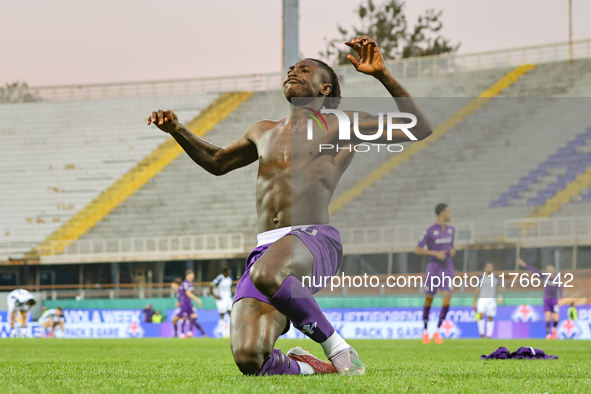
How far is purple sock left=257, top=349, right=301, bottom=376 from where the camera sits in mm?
4809

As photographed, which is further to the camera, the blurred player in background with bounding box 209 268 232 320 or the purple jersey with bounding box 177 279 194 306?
the blurred player in background with bounding box 209 268 232 320

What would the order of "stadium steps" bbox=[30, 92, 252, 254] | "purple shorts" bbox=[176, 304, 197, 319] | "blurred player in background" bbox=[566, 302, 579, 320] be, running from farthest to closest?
1. "stadium steps" bbox=[30, 92, 252, 254]
2. "purple shorts" bbox=[176, 304, 197, 319]
3. "blurred player in background" bbox=[566, 302, 579, 320]

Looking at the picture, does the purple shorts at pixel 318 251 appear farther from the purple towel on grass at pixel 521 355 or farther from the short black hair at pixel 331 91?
the purple towel on grass at pixel 521 355

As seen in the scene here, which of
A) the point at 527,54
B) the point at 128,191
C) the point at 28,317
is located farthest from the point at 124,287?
the point at 527,54

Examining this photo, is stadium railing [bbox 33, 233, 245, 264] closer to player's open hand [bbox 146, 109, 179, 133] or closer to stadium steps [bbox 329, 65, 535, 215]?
stadium steps [bbox 329, 65, 535, 215]

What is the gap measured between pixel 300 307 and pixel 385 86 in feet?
4.55

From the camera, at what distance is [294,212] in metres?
4.94

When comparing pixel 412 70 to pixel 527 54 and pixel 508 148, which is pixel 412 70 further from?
pixel 508 148

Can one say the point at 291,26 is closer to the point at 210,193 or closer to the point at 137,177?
the point at 210,193

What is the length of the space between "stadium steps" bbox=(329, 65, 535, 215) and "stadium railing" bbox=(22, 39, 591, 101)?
70cm

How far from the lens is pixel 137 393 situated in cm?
356

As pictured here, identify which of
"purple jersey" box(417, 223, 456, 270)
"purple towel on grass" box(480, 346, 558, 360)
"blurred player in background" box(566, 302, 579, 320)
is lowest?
"blurred player in background" box(566, 302, 579, 320)

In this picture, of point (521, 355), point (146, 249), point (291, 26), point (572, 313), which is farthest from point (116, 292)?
point (521, 355)

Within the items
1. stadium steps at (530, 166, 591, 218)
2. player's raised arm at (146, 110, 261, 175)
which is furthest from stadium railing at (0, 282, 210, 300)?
player's raised arm at (146, 110, 261, 175)
